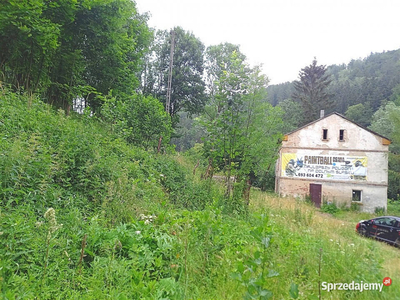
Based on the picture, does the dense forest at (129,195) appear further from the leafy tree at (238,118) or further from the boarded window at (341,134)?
the boarded window at (341,134)

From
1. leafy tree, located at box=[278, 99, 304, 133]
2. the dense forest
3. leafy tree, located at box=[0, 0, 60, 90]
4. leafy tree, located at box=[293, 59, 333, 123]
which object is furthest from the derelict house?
leafy tree, located at box=[293, 59, 333, 123]

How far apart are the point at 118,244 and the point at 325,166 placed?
1662cm

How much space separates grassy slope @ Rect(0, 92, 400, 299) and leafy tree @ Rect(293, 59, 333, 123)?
119 ft

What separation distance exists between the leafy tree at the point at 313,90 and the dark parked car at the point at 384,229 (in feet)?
118

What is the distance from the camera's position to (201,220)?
3.29 meters

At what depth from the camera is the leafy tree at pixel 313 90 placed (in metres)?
36.0

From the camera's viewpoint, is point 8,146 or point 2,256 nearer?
point 2,256

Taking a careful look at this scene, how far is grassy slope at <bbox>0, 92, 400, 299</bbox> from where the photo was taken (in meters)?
1.97

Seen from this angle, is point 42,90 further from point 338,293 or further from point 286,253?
point 338,293

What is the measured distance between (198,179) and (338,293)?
5.43 meters

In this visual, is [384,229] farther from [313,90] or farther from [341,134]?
[313,90]

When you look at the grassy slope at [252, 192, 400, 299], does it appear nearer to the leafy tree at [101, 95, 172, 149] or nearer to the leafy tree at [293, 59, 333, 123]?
the leafy tree at [101, 95, 172, 149]

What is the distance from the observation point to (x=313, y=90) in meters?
37.5

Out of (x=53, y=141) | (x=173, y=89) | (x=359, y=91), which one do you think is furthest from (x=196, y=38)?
(x=53, y=141)
